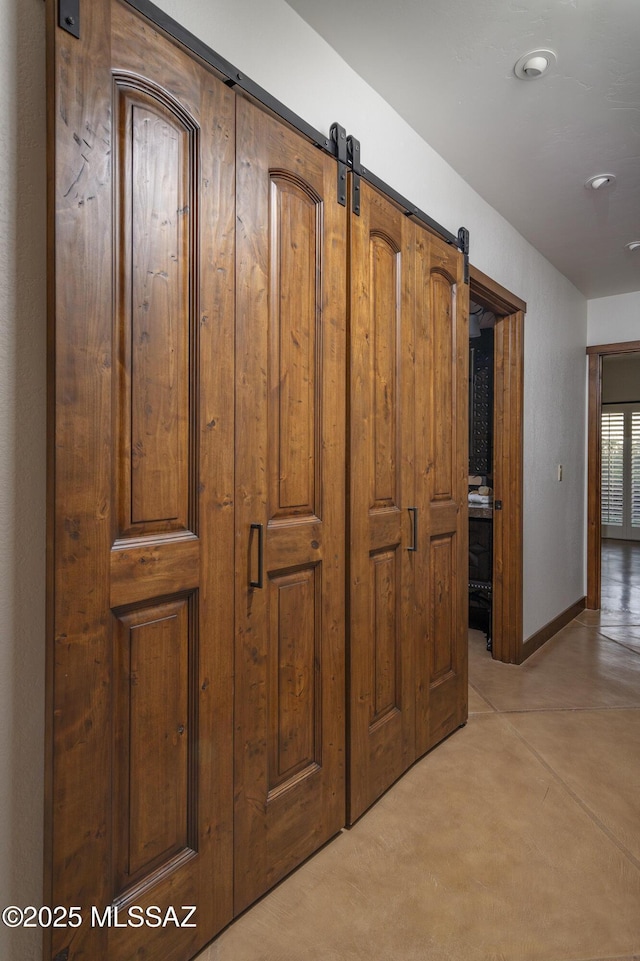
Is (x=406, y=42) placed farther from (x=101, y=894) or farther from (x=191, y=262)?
(x=101, y=894)

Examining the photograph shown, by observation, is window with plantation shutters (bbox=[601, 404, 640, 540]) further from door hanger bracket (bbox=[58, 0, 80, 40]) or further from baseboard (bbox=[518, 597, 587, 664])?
door hanger bracket (bbox=[58, 0, 80, 40])

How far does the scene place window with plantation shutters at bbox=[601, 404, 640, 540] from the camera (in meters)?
9.11

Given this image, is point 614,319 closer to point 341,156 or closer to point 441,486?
point 441,486

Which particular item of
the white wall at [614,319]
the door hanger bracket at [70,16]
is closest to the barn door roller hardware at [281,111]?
the door hanger bracket at [70,16]

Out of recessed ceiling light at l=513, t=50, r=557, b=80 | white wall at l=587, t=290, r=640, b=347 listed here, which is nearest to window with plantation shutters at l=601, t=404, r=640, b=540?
white wall at l=587, t=290, r=640, b=347

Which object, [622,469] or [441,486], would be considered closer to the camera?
[441,486]

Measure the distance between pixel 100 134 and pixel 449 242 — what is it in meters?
1.76

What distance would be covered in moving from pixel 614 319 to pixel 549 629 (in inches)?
105

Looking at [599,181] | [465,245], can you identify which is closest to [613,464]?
[599,181]

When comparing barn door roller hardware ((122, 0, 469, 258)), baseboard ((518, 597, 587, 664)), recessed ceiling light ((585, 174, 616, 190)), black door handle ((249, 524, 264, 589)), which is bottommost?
baseboard ((518, 597, 587, 664))

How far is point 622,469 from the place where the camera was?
363 inches

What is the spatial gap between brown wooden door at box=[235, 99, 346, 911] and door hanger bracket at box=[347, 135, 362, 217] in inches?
4.0

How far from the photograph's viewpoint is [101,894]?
119 centimetres

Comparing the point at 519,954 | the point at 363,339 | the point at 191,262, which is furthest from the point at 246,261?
the point at 519,954
